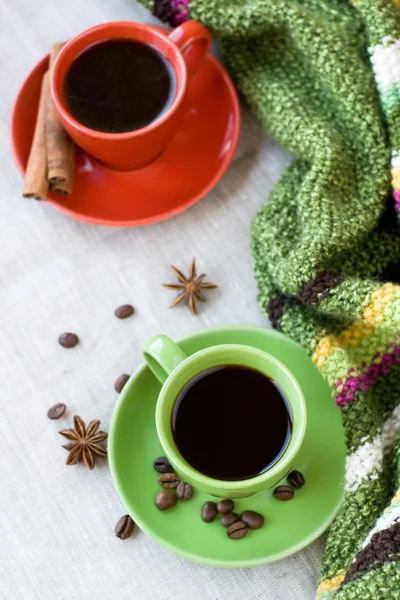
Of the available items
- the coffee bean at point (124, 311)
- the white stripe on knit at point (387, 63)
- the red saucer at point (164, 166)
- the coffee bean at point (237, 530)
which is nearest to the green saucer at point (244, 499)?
the coffee bean at point (237, 530)

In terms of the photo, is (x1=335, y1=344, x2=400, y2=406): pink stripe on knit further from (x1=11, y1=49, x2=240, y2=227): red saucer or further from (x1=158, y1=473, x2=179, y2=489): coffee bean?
(x1=11, y1=49, x2=240, y2=227): red saucer

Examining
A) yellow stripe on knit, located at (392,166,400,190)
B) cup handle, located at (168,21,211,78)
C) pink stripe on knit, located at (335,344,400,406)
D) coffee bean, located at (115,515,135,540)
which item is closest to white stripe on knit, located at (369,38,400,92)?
yellow stripe on knit, located at (392,166,400,190)

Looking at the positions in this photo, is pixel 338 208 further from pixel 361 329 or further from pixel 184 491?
pixel 184 491

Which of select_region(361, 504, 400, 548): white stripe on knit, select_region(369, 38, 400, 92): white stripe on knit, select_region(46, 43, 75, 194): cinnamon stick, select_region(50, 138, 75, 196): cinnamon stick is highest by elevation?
select_region(369, 38, 400, 92): white stripe on knit

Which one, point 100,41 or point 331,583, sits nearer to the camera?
point 331,583

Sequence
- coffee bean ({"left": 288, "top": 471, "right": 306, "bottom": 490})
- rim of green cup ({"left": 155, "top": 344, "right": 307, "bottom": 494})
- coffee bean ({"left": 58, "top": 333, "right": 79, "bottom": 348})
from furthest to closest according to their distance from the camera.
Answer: coffee bean ({"left": 58, "top": 333, "right": 79, "bottom": 348}), coffee bean ({"left": 288, "top": 471, "right": 306, "bottom": 490}), rim of green cup ({"left": 155, "top": 344, "right": 307, "bottom": 494})

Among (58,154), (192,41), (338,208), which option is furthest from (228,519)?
(192,41)

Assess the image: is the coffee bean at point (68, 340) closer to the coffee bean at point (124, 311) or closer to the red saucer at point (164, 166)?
the coffee bean at point (124, 311)
